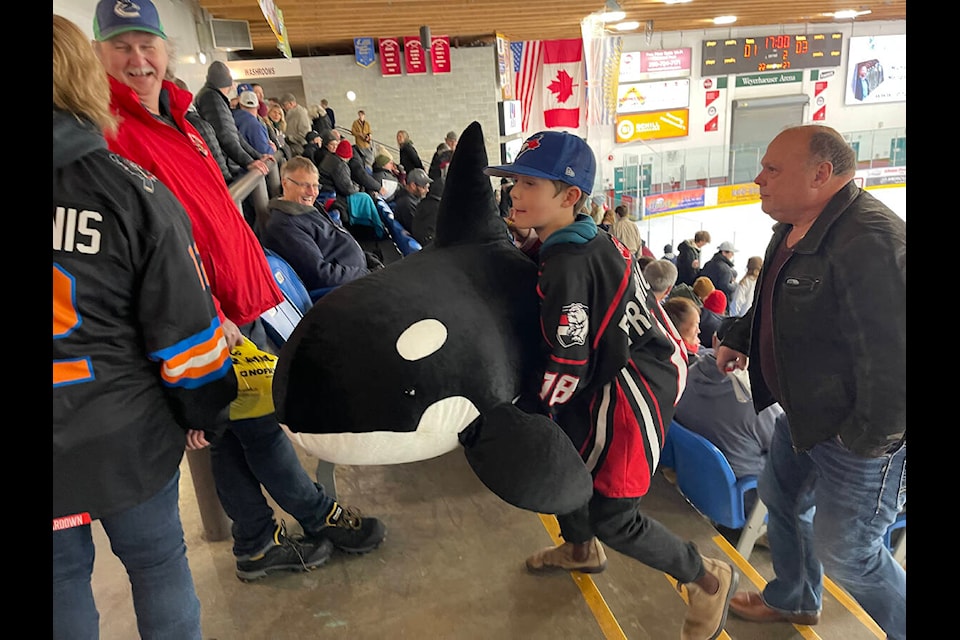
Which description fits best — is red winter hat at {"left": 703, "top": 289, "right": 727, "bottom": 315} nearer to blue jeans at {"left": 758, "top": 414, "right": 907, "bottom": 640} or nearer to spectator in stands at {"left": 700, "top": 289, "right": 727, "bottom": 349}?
spectator in stands at {"left": 700, "top": 289, "right": 727, "bottom": 349}

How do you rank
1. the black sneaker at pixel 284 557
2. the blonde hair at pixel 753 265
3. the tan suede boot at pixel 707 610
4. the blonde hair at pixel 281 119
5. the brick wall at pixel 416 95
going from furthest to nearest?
the brick wall at pixel 416 95
the blonde hair at pixel 281 119
the blonde hair at pixel 753 265
the black sneaker at pixel 284 557
the tan suede boot at pixel 707 610

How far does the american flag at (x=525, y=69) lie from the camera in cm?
1137

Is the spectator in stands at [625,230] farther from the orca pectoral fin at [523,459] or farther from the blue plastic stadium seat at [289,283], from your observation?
the orca pectoral fin at [523,459]

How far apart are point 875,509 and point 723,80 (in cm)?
1483

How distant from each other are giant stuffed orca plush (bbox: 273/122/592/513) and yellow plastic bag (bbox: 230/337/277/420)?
0.35 meters

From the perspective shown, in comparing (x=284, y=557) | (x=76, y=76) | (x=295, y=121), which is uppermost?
(x=295, y=121)

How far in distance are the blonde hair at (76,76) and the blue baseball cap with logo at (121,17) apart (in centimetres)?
36

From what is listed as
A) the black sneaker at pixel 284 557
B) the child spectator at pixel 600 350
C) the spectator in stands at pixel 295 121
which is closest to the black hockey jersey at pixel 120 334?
the child spectator at pixel 600 350

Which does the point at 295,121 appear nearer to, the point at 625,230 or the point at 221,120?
the point at 221,120

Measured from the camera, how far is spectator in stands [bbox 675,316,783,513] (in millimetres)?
2086

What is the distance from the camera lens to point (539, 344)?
1266mm

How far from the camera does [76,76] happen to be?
825mm

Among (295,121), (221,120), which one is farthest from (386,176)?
(221,120)

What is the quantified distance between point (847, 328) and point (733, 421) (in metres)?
1.06
